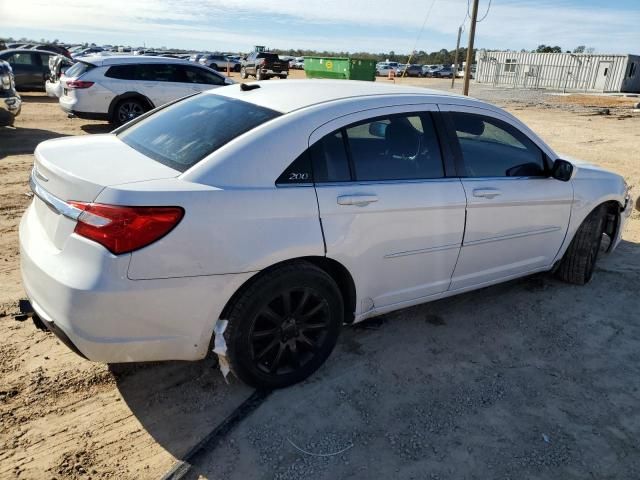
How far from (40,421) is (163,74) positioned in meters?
10.2

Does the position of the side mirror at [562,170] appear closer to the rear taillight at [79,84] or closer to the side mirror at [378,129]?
the side mirror at [378,129]

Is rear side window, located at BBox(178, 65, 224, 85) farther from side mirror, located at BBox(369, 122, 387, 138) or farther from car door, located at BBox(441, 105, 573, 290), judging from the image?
side mirror, located at BBox(369, 122, 387, 138)

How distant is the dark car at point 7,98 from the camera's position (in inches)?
383

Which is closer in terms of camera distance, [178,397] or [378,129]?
[178,397]

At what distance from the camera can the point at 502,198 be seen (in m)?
3.61

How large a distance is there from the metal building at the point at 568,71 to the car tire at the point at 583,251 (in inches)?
1466

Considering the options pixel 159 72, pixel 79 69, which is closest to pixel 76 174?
pixel 159 72

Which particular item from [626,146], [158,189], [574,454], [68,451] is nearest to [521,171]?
[574,454]

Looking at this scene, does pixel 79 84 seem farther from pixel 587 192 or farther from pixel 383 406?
pixel 383 406

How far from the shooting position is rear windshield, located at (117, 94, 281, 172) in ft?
9.30

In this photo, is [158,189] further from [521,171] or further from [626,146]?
[626,146]

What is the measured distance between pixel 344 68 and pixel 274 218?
855 inches

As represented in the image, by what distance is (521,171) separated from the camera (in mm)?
3838

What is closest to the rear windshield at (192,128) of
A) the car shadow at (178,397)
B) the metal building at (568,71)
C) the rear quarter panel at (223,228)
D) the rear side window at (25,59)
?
the rear quarter panel at (223,228)
